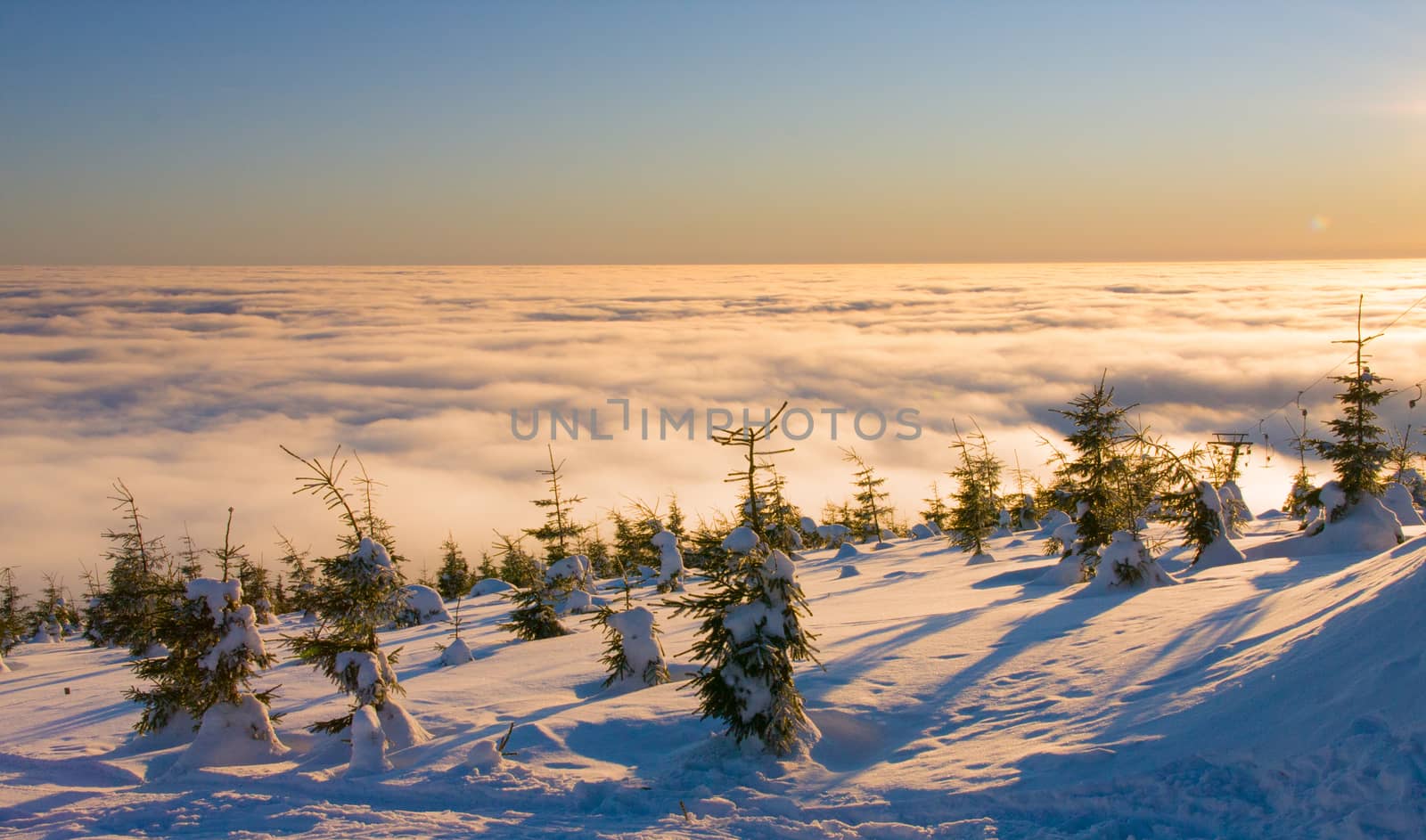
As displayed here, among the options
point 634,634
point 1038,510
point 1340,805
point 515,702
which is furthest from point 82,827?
point 1038,510

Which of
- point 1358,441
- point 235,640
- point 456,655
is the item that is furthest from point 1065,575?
point 235,640

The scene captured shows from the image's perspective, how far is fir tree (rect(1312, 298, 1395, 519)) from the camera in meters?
20.2

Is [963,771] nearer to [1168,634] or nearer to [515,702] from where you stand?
[1168,634]

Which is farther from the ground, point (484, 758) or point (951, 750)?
point (951, 750)

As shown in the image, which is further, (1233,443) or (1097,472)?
(1233,443)

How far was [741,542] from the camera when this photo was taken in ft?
33.3

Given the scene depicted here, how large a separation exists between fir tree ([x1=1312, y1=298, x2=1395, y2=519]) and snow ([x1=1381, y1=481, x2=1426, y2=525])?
2.70 metres

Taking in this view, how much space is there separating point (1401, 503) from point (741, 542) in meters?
22.2

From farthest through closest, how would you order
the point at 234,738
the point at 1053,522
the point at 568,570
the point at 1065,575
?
the point at 1053,522 < the point at 568,570 < the point at 1065,575 < the point at 234,738

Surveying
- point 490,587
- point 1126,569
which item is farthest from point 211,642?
point 490,587

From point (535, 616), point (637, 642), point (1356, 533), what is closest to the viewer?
point (637, 642)

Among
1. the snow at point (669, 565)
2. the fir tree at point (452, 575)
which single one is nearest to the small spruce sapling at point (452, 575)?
the fir tree at point (452, 575)

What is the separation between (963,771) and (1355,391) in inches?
691

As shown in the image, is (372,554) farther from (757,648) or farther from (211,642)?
(757,648)
